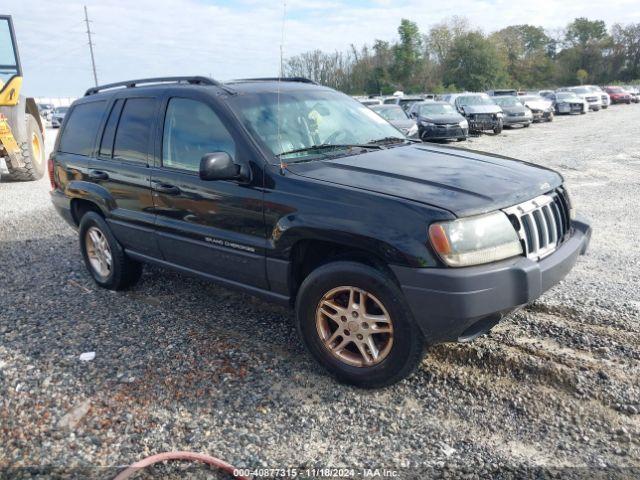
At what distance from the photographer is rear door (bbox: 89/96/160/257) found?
14.2ft

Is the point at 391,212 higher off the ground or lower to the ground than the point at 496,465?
higher

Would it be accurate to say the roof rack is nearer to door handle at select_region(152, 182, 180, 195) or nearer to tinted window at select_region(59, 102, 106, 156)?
tinted window at select_region(59, 102, 106, 156)

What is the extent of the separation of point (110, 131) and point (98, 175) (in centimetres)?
40

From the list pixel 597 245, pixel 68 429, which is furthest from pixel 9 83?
pixel 597 245

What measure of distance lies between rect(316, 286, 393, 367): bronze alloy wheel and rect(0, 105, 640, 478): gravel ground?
23 cm

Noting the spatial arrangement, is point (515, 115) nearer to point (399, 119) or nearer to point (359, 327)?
point (399, 119)

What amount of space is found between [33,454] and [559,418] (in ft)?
9.09

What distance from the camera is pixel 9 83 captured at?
1051 centimetres


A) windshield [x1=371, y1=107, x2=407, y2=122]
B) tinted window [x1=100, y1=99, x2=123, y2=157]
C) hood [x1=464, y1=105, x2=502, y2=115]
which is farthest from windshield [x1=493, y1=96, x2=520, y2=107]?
tinted window [x1=100, y1=99, x2=123, y2=157]

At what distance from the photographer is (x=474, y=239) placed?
2840 millimetres

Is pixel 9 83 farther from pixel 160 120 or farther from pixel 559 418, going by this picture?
pixel 559 418

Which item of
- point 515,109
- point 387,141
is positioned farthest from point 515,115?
point 387,141

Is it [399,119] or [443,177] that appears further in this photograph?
[399,119]

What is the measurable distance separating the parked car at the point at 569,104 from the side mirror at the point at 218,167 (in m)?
33.9
